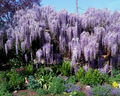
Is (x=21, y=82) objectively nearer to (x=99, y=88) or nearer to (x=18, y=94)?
(x=18, y=94)

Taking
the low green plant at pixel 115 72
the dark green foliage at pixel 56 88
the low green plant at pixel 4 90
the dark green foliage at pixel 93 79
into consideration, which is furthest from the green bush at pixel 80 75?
the low green plant at pixel 4 90

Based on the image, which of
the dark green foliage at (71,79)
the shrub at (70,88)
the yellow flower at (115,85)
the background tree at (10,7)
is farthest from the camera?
the background tree at (10,7)

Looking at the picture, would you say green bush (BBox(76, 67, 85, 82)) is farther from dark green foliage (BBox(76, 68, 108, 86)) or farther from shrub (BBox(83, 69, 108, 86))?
shrub (BBox(83, 69, 108, 86))

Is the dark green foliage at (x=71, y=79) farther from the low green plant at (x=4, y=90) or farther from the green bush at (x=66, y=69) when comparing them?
the low green plant at (x=4, y=90)

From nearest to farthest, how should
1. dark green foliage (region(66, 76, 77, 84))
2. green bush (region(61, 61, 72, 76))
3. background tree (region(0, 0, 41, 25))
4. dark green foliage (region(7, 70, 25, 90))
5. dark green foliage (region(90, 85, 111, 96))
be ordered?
dark green foliage (region(90, 85, 111, 96)) → dark green foliage (region(7, 70, 25, 90)) → dark green foliage (region(66, 76, 77, 84)) → green bush (region(61, 61, 72, 76)) → background tree (region(0, 0, 41, 25))

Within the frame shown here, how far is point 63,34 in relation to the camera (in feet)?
23.5

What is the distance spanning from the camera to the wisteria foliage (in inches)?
265

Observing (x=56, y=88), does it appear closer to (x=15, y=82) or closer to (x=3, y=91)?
(x=15, y=82)

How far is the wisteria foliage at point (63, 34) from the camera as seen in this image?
6727mm

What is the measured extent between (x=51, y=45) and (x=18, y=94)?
7.94ft

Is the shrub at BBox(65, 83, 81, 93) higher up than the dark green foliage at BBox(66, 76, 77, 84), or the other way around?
the dark green foliage at BBox(66, 76, 77, 84)

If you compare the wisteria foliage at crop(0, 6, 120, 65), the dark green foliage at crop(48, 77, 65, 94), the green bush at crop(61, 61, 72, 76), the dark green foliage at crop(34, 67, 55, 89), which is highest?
the wisteria foliage at crop(0, 6, 120, 65)

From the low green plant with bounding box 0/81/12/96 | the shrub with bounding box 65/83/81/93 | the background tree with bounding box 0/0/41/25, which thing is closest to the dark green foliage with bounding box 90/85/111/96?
the shrub with bounding box 65/83/81/93

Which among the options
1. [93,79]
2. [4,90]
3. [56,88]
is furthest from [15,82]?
[93,79]
